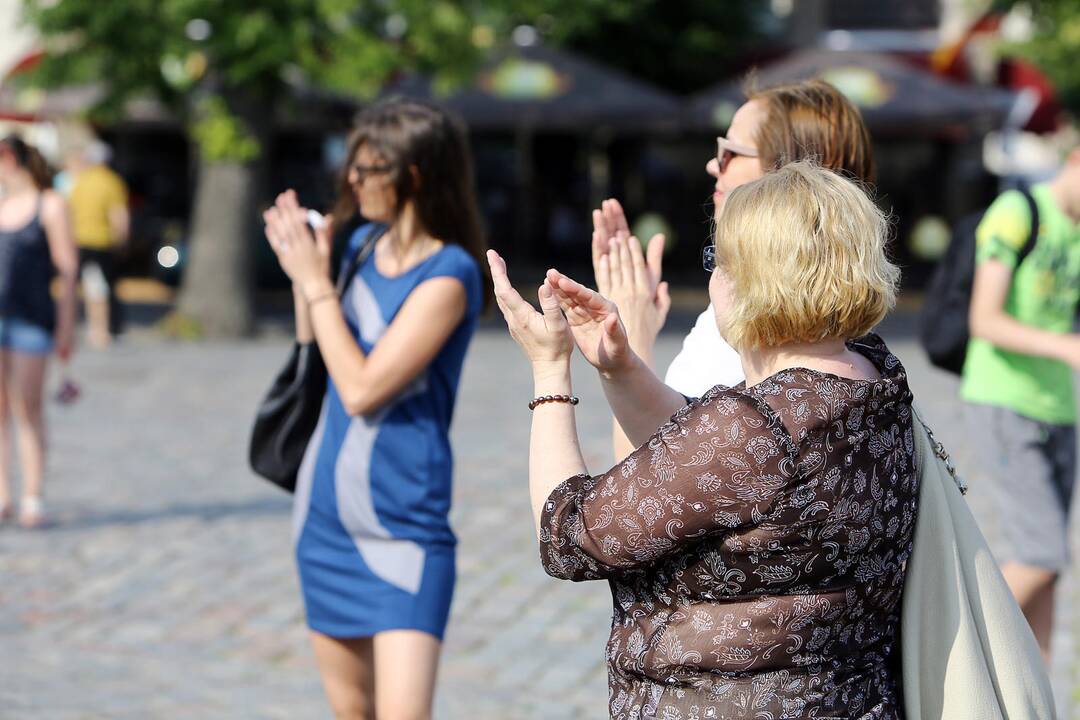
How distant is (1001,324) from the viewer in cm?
450

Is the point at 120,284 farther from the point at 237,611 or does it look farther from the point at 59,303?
the point at 237,611

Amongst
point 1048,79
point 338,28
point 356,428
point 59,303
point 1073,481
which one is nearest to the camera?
point 356,428

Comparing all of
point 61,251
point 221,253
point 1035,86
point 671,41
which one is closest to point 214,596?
point 61,251

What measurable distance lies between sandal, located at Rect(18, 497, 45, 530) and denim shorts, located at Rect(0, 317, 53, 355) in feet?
2.54

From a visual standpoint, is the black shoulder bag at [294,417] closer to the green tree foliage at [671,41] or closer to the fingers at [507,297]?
the fingers at [507,297]

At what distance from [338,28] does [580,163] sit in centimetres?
1317

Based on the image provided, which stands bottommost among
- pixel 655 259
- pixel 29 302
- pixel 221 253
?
pixel 221 253

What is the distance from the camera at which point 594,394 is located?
1232cm

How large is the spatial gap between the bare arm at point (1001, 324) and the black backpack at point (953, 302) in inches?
3.6

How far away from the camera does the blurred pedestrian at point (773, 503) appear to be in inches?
83.4

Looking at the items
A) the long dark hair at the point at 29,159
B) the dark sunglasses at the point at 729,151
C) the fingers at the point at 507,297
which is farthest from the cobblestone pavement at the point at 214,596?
the fingers at the point at 507,297

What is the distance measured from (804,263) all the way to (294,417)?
1.84 meters

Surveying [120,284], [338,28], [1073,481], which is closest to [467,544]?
[1073,481]

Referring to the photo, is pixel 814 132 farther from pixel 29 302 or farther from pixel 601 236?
pixel 29 302
